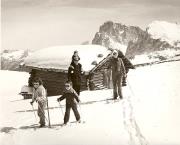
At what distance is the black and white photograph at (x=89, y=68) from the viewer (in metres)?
7.70

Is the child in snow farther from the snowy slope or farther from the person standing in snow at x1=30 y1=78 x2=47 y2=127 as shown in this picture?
the snowy slope

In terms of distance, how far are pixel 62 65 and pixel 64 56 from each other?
24 cm

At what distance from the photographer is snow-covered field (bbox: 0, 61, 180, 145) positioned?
740 centimetres

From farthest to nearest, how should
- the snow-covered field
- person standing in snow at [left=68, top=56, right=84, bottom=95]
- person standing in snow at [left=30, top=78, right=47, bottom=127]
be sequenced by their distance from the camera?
person standing in snow at [left=68, top=56, right=84, bottom=95] → person standing in snow at [left=30, top=78, right=47, bottom=127] → the snow-covered field

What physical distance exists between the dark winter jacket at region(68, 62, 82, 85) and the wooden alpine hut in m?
0.14

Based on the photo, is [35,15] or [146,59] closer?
[35,15]

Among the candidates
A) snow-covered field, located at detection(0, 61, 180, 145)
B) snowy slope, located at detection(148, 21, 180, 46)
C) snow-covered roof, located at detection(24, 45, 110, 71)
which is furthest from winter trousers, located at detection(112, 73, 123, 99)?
snowy slope, located at detection(148, 21, 180, 46)

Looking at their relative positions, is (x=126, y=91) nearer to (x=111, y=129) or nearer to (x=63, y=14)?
(x=111, y=129)

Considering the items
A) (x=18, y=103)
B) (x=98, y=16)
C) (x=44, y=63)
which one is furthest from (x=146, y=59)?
(x=18, y=103)

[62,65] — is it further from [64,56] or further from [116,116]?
[116,116]

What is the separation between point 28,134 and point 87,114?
111 centimetres

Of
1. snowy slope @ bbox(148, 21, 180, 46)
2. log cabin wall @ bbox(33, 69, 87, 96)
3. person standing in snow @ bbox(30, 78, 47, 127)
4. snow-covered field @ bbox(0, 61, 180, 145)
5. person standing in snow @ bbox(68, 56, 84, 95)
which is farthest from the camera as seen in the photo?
log cabin wall @ bbox(33, 69, 87, 96)

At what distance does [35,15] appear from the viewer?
8758mm

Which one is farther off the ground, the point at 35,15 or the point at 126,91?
the point at 35,15
